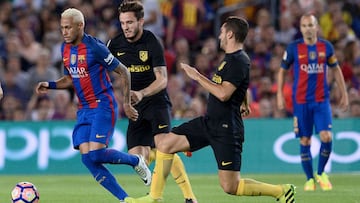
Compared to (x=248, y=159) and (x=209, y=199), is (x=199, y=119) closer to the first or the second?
(x=209, y=199)

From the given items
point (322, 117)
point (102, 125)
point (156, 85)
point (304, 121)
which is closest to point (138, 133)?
point (156, 85)

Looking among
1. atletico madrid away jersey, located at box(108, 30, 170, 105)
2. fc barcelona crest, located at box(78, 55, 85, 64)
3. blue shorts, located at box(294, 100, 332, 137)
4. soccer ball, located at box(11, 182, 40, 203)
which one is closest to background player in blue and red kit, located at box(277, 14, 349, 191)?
blue shorts, located at box(294, 100, 332, 137)

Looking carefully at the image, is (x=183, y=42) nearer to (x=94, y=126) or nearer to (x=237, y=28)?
(x=94, y=126)

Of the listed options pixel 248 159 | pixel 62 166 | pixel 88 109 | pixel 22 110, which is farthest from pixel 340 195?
pixel 22 110

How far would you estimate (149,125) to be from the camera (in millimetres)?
12469

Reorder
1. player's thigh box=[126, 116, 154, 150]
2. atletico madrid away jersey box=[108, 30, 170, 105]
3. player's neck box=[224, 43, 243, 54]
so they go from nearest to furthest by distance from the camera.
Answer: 1. player's neck box=[224, 43, 243, 54]
2. atletico madrid away jersey box=[108, 30, 170, 105]
3. player's thigh box=[126, 116, 154, 150]

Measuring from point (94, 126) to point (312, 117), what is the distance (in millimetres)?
5203

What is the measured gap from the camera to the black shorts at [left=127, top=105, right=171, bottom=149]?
40.1ft

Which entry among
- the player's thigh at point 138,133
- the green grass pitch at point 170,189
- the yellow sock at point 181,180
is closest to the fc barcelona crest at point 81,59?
the player's thigh at point 138,133

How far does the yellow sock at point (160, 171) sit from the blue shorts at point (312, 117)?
4.64m

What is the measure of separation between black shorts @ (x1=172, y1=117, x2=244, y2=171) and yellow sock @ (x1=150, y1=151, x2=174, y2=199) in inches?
13.3

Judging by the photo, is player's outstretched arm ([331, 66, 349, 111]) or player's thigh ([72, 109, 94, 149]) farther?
player's outstretched arm ([331, 66, 349, 111])

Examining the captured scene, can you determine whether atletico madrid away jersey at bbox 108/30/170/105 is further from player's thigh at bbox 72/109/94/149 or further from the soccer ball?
the soccer ball

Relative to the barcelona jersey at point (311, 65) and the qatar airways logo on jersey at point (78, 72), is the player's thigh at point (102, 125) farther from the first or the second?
the barcelona jersey at point (311, 65)
